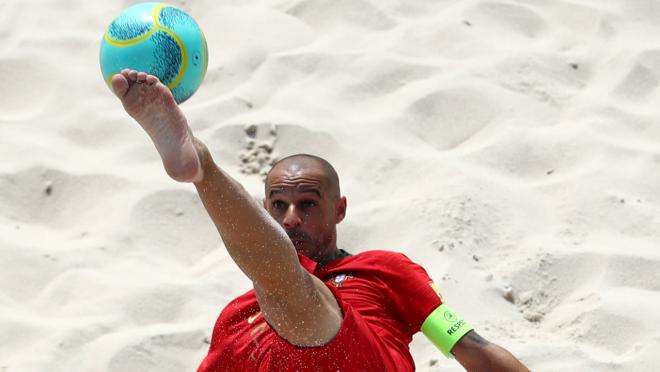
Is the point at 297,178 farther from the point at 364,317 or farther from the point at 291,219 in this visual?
the point at 364,317

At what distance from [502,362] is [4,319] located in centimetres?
164

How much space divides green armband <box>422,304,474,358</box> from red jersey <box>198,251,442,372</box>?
0.02 meters

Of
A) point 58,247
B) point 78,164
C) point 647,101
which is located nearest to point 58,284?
point 58,247

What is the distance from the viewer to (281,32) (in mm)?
5055

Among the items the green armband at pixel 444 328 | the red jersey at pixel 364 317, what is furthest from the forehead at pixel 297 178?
the green armband at pixel 444 328

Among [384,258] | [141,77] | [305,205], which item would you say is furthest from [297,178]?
[141,77]

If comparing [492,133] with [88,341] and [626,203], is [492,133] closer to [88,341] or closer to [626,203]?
[626,203]

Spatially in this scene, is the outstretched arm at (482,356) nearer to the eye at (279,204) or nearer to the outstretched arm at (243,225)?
the outstretched arm at (243,225)

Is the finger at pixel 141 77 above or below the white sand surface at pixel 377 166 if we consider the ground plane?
above

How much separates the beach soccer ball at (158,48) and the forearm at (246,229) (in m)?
0.34

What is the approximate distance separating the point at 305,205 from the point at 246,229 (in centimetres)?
76

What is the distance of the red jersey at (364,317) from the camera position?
115 inches

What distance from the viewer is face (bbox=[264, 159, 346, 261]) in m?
3.29

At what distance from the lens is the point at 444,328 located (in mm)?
3135
